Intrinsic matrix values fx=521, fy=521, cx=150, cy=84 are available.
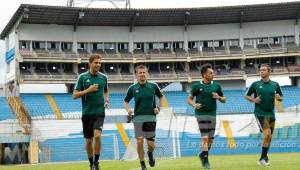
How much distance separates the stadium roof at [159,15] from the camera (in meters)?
46.5

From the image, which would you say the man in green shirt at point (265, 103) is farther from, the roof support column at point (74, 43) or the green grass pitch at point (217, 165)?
the roof support column at point (74, 43)

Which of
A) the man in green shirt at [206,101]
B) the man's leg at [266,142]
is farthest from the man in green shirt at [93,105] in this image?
the man's leg at [266,142]

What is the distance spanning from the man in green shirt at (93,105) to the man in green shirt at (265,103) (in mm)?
3599

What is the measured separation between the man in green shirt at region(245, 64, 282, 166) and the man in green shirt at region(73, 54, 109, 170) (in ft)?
11.8

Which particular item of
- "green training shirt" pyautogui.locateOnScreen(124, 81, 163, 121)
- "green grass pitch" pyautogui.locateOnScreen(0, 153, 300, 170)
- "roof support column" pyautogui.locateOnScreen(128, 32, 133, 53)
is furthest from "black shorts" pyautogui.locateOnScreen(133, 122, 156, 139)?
"roof support column" pyautogui.locateOnScreen(128, 32, 133, 53)

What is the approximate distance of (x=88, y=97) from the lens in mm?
9922

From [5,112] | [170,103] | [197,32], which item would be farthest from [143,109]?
[197,32]

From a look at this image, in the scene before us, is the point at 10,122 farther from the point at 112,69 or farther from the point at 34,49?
the point at 112,69

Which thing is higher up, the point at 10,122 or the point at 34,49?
the point at 34,49

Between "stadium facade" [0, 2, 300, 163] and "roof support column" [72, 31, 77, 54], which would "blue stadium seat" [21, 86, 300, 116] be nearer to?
"stadium facade" [0, 2, 300, 163]

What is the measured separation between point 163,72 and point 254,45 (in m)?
9.24

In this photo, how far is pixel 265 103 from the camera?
1158 cm

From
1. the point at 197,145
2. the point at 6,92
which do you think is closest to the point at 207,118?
the point at 197,145

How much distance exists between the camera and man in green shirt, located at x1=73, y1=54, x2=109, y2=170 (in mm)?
9773
